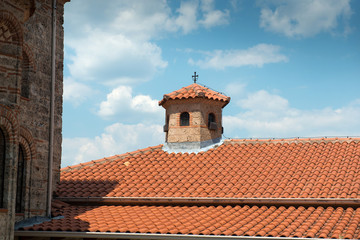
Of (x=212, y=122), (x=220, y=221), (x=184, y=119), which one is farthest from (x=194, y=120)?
(x=220, y=221)

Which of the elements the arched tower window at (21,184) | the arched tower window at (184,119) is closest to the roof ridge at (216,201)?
the arched tower window at (21,184)

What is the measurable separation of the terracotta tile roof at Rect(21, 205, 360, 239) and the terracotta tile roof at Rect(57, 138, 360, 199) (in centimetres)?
53

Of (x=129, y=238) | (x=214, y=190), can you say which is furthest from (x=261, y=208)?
(x=129, y=238)

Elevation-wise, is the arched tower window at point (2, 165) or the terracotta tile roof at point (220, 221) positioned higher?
the arched tower window at point (2, 165)

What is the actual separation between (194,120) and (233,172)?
3670 mm

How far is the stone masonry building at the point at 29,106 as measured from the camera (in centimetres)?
1131

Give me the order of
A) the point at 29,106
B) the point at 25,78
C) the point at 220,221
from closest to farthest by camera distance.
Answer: the point at 220,221 → the point at 29,106 → the point at 25,78

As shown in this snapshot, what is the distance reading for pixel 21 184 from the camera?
13438 millimetres

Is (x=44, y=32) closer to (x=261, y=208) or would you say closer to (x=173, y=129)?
(x=173, y=129)

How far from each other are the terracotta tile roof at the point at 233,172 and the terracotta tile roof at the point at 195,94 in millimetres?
2014

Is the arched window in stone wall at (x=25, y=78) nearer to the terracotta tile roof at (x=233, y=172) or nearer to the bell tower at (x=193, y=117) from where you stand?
the terracotta tile roof at (x=233, y=172)

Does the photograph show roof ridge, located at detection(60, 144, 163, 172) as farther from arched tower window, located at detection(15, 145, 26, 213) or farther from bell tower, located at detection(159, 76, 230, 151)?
arched tower window, located at detection(15, 145, 26, 213)

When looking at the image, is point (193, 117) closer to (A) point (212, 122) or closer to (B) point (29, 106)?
(A) point (212, 122)

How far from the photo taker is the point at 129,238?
40.5 feet
